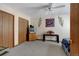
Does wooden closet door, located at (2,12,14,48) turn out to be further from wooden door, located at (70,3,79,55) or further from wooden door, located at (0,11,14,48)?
wooden door, located at (70,3,79,55)

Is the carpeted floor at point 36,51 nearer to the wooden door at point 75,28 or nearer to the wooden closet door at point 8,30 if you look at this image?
the wooden closet door at point 8,30

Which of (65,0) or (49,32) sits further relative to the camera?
(49,32)

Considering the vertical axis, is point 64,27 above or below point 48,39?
above

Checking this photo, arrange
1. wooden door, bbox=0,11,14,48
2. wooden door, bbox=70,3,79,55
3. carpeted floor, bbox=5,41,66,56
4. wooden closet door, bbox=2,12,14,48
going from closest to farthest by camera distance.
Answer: wooden door, bbox=70,3,79,55
carpeted floor, bbox=5,41,66,56
wooden door, bbox=0,11,14,48
wooden closet door, bbox=2,12,14,48

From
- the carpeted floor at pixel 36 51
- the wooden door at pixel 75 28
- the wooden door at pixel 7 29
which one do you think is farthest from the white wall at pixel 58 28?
the wooden door at pixel 75 28

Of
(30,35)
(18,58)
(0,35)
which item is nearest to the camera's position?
(18,58)

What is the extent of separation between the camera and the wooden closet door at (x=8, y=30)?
15.5 feet

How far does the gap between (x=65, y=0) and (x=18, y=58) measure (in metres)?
0.72

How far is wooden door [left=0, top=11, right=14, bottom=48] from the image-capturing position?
4551 millimetres

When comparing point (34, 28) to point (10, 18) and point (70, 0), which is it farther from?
point (70, 0)

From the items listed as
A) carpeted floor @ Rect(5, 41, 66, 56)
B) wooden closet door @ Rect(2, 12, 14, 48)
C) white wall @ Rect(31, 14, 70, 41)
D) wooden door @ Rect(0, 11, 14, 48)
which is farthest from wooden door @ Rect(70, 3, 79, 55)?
white wall @ Rect(31, 14, 70, 41)

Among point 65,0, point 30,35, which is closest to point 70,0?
point 65,0

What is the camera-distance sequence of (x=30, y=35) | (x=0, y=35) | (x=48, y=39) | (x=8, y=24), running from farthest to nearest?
(x=48, y=39) → (x=30, y=35) → (x=8, y=24) → (x=0, y=35)

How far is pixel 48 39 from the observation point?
8.46 m
